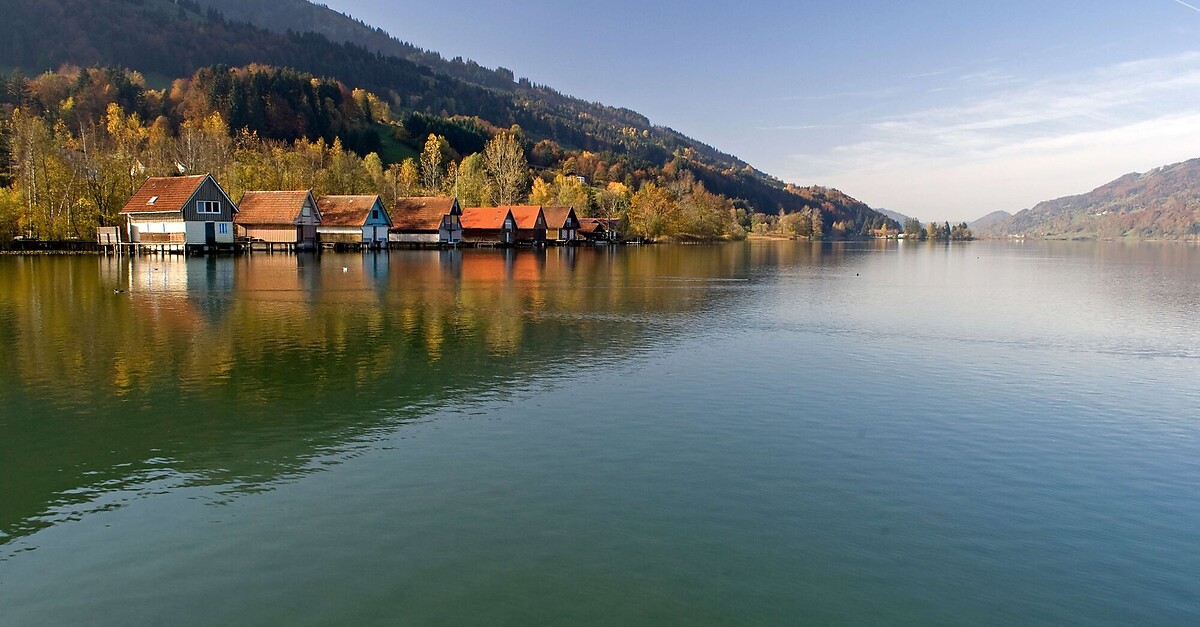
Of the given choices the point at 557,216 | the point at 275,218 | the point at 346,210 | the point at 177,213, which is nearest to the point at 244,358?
the point at 177,213

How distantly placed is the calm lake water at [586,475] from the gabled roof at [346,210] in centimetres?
5757

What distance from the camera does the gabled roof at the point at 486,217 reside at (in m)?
102

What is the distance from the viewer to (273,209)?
75.6m

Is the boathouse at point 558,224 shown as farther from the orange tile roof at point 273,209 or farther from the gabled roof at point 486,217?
the orange tile roof at point 273,209

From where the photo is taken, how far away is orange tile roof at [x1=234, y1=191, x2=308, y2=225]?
246 feet

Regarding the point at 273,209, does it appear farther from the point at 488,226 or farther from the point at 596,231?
the point at 596,231

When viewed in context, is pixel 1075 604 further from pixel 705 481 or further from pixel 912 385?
pixel 912 385

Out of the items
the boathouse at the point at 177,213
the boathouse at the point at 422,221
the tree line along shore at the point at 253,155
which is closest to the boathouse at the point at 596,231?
the tree line along shore at the point at 253,155

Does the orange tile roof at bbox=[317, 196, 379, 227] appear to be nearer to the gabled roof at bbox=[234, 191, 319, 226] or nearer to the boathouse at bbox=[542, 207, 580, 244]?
the gabled roof at bbox=[234, 191, 319, 226]

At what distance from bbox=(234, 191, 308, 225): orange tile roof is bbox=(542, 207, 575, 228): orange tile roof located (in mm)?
43217

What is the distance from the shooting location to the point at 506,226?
337 ft

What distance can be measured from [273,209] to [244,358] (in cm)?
6235

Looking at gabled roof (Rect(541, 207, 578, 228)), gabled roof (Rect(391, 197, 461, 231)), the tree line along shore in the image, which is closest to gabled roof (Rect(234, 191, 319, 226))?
the tree line along shore

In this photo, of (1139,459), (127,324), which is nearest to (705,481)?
(1139,459)
